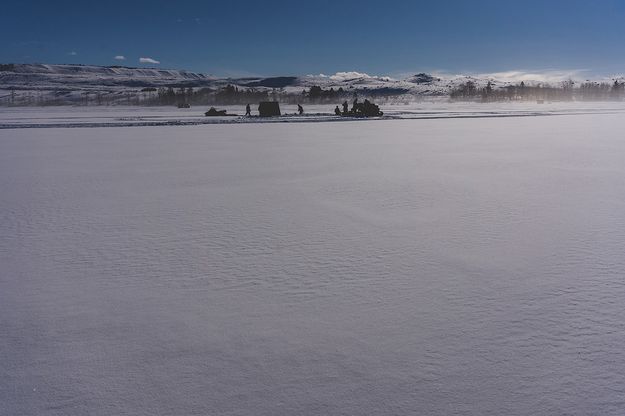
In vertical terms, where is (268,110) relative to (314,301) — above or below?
above

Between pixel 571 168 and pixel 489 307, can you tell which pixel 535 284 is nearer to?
pixel 489 307

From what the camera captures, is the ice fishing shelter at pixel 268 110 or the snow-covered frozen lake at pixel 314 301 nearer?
the snow-covered frozen lake at pixel 314 301

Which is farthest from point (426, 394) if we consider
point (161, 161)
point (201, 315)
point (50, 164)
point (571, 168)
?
point (50, 164)

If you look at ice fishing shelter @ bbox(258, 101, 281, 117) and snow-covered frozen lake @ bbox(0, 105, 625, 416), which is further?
ice fishing shelter @ bbox(258, 101, 281, 117)

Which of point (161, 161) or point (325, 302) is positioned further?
point (161, 161)

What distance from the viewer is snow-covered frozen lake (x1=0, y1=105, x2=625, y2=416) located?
2.60 metres

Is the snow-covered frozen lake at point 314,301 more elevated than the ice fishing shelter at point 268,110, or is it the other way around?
the ice fishing shelter at point 268,110

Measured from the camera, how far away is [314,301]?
12.3 ft

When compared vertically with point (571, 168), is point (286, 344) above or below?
below

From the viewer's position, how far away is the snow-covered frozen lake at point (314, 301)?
8.52 feet

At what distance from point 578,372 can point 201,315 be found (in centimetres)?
248

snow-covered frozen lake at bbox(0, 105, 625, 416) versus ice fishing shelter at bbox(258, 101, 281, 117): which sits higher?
ice fishing shelter at bbox(258, 101, 281, 117)

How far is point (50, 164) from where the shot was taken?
39.9 feet

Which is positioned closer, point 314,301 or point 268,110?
point 314,301
